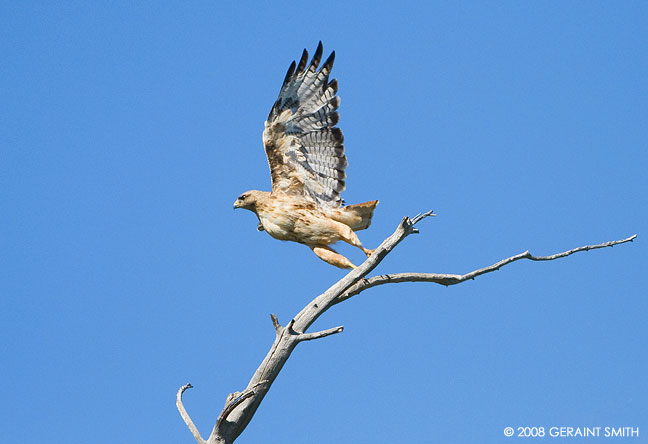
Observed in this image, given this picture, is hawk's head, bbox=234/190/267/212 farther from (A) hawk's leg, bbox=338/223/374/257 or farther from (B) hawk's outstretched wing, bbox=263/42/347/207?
(A) hawk's leg, bbox=338/223/374/257

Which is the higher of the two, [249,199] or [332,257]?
[249,199]

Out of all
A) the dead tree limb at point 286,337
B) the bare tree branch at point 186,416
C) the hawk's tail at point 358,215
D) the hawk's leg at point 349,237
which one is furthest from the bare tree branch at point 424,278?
the bare tree branch at point 186,416

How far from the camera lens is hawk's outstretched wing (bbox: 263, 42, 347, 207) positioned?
831 centimetres

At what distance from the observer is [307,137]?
8.40 metres

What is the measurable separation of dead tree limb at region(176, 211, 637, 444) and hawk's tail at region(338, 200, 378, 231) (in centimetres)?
84

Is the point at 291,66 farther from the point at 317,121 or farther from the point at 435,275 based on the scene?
the point at 435,275

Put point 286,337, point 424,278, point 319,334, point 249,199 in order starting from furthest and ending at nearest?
point 249,199 → point 424,278 → point 286,337 → point 319,334

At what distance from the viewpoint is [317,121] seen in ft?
27.6

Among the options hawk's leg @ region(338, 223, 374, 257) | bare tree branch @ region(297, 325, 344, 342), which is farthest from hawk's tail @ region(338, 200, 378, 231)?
bare tree branch @ region(297, 325, 344, 342)

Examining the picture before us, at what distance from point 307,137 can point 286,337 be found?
2242mm

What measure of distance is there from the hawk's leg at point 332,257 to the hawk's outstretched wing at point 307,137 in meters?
0.58

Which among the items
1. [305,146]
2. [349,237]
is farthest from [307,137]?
[349,237]

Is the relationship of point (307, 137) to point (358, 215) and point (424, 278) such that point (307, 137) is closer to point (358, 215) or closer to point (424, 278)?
point (358, 215)

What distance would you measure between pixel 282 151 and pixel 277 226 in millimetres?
805
